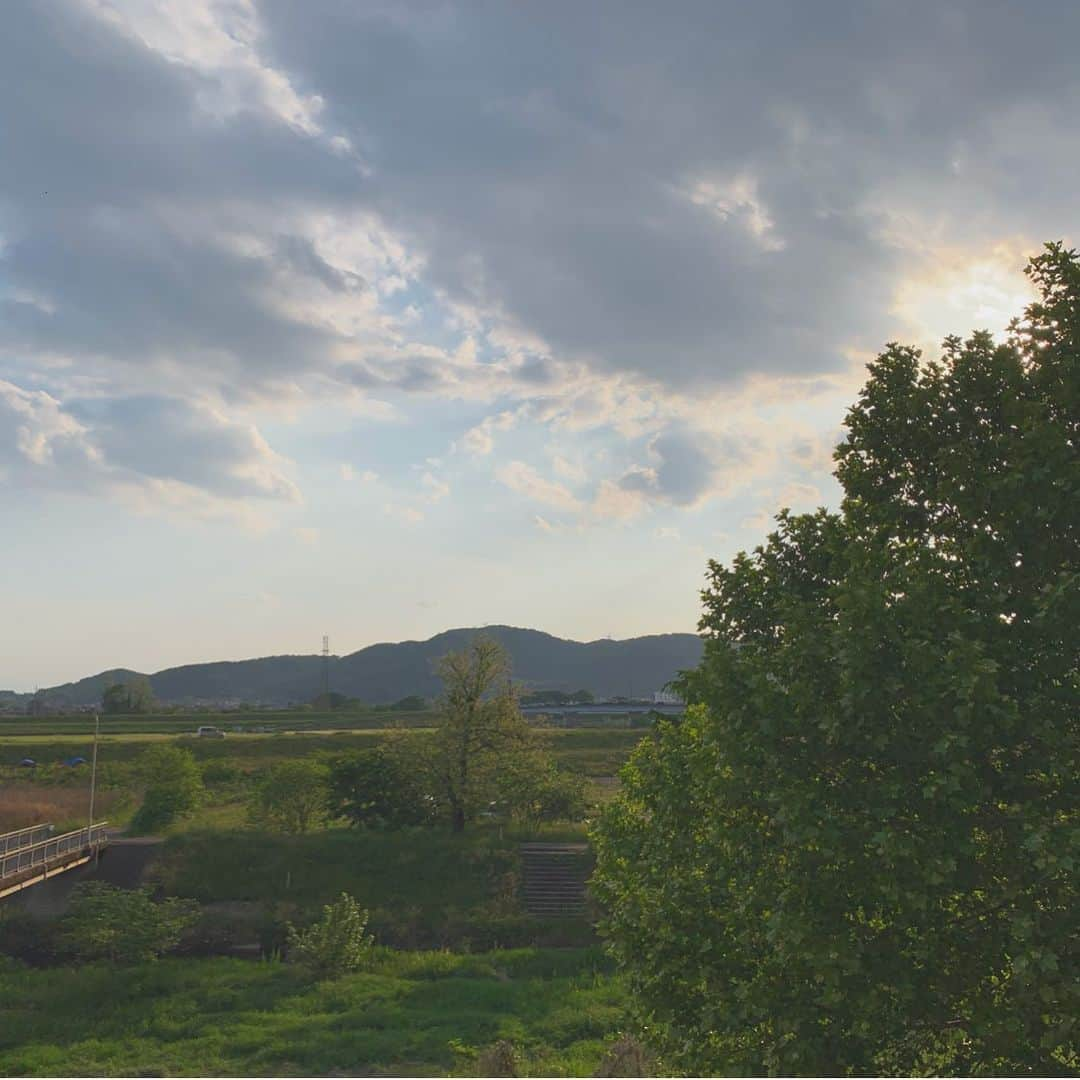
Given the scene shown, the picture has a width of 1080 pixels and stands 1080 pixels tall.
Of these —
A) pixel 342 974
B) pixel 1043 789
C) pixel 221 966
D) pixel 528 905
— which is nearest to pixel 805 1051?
pixel 1043 789

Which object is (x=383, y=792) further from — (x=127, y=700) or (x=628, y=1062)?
(x=127, y=700)

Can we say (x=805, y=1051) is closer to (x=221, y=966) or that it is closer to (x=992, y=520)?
(x=992, y=520)

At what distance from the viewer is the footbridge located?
3391 centimetres

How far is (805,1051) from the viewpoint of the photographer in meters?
10.9

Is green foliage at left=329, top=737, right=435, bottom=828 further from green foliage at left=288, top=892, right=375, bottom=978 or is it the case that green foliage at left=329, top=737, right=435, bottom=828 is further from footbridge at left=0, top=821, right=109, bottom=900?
green foliage at left=288, top=892, right=375, bottom=978

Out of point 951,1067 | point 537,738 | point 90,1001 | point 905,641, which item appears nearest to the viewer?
point 905,641

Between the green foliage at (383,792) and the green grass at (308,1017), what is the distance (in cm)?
1258

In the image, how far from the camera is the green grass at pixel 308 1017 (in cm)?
2362

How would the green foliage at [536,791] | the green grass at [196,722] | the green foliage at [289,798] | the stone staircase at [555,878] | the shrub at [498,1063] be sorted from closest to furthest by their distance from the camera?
the shrub at [498,1063]
the stone staircase at [555,878]
the green foliage at [289,798]
the green foliage at [536,791]
the green grass at [196,722]

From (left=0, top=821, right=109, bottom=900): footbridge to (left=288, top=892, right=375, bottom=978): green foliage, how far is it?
1046 centimetres

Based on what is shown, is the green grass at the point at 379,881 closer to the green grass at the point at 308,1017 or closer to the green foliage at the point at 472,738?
the green foliage at the point at 472,738

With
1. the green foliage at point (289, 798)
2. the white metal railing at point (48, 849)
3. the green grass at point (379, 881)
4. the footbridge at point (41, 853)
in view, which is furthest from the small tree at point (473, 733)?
the footbridge at point (41, 853)

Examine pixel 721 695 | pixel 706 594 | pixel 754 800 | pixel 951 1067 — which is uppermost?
pixel 706 594

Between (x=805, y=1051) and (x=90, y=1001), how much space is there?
2588cm
